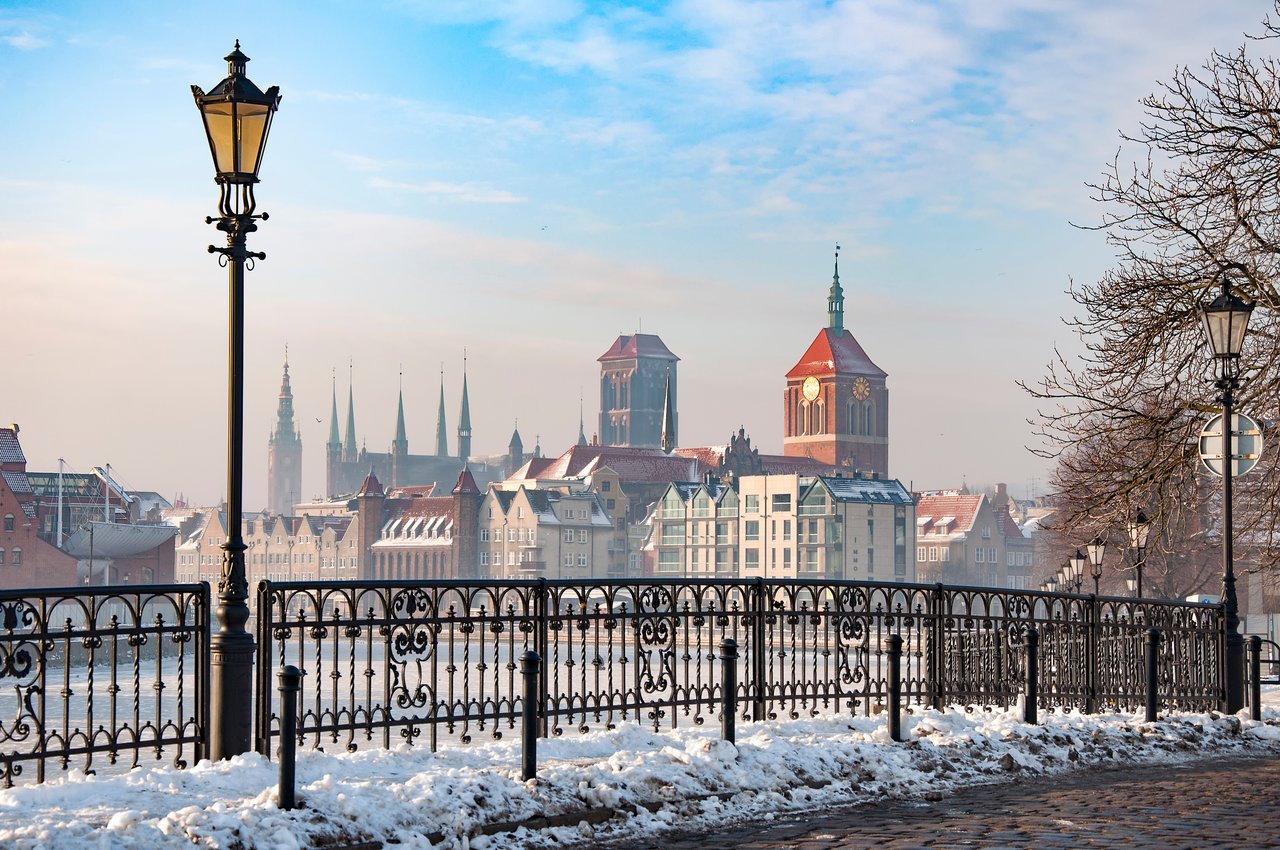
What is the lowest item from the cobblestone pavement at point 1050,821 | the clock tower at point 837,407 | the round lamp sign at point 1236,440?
the cobblestone pavement at point 1050,821

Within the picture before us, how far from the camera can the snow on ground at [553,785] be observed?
8.19m

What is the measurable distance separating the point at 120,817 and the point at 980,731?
7.86 m

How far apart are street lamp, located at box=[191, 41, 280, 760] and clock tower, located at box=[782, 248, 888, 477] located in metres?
168

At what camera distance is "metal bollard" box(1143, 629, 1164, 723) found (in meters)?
15.8

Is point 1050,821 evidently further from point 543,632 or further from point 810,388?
point 810,388

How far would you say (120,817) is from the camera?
791cm

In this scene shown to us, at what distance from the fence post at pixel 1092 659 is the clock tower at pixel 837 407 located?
160508mm

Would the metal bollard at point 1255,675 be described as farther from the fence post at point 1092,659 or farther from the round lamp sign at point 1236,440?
the round lamp sign at point 1236,440

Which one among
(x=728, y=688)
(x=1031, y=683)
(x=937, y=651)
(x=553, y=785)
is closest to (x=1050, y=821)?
(x=728, y=688)

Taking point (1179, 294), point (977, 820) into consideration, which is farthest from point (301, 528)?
point (977, 820)

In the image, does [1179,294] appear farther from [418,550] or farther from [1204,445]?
[418,550]

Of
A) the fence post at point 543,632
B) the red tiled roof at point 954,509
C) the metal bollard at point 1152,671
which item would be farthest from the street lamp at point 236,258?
the red tiled roof at point 954,509

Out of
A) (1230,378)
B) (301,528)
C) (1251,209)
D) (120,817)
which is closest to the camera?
(120,817)

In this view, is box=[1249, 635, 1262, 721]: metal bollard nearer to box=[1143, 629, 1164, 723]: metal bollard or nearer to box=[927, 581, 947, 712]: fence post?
box=[1143, 629, 1164, 723]: metal bollard
